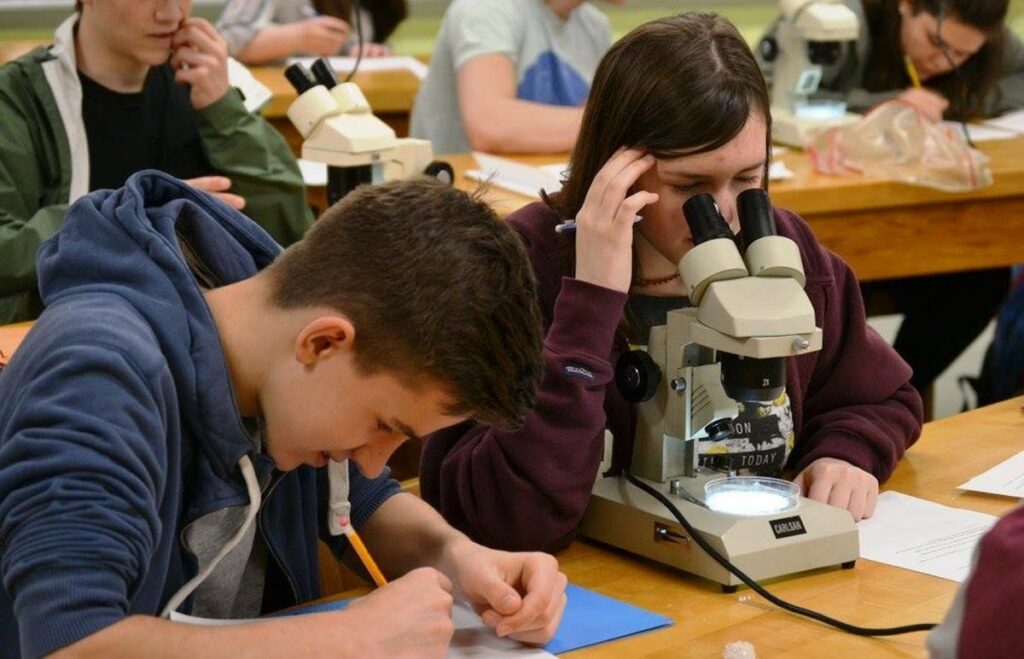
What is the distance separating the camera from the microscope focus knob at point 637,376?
1.54m

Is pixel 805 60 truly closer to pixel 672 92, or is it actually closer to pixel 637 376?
pixel 672 92

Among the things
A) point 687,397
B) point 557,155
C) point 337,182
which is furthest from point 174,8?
point 687,397

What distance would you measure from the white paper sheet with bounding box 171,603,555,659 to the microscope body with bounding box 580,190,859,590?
0.76 feet

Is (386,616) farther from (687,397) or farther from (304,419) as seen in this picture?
(687,397)

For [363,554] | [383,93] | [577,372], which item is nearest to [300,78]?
[577,372]

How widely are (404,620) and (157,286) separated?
1.17ft

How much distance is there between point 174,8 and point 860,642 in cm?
186

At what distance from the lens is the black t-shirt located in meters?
2.71

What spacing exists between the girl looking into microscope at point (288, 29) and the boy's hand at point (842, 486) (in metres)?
3.08

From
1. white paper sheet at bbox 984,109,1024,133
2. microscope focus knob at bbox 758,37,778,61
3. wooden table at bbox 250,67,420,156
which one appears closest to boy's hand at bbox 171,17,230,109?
wooden table at bbox 250,67,420,156

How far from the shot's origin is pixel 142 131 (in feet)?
9.10

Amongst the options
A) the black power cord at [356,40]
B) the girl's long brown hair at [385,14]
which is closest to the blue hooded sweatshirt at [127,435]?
the black power cord at [356,40]

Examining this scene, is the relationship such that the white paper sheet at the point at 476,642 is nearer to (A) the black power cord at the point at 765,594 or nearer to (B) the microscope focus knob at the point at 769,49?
(A) the black power cord at the point at 765,594

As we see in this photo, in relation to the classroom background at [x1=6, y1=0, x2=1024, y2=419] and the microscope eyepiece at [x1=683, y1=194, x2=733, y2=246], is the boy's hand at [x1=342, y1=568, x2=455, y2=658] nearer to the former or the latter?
the microscope eyepiece at [x1=683, y1=194, x2=733, y2=246]
